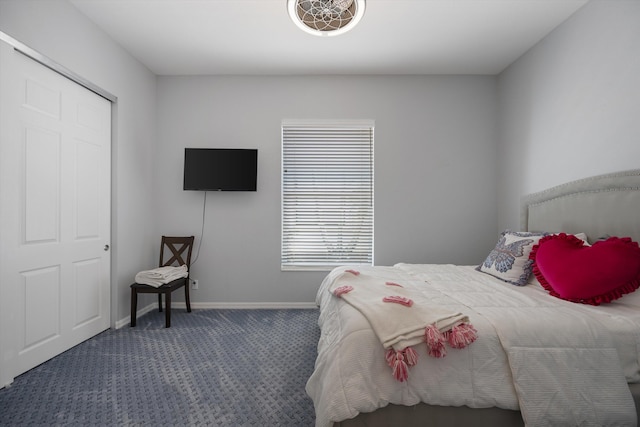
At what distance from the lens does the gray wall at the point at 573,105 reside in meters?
2.11

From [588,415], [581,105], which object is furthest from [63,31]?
[581,105]

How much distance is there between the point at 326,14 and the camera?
2111 mm

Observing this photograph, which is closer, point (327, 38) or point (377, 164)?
point (327, 38)

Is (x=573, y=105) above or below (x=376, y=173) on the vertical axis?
above

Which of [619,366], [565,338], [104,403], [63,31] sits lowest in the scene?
[104,403]

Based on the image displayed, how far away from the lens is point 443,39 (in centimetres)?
293

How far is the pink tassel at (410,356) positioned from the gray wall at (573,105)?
2.18 m

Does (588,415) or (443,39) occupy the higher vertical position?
(443,39)

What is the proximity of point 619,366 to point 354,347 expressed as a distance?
3.95 ft

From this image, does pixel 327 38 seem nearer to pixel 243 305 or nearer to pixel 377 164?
pixel 377 164

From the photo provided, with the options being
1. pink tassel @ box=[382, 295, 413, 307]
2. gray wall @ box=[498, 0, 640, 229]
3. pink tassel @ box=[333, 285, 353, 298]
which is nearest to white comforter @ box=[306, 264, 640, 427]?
pink tassel @ box=[382, 295, 413, 307]

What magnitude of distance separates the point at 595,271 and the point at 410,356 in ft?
4.53

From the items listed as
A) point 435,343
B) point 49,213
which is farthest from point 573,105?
point 49,213

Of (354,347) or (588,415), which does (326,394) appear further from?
(588,415)
